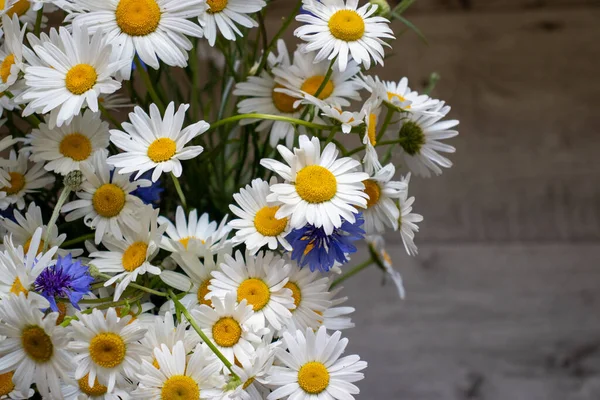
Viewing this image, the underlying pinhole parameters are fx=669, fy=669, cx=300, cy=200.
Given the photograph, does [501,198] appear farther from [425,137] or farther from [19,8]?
[19,8]

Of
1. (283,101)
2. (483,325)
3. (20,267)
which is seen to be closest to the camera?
(20,267)

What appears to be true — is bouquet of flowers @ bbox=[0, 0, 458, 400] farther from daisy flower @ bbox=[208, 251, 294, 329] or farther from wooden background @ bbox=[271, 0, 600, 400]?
wooden background @ bbox=[271, 0, 600, 400]

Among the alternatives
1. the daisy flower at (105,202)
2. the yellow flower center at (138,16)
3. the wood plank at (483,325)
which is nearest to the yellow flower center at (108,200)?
the daisy flower at (105,202)

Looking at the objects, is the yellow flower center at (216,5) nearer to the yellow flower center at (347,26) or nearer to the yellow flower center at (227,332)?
the yellow flower center at (347,26)

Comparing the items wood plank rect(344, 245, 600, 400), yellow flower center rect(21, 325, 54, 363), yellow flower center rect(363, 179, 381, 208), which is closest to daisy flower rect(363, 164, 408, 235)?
yellow flower center rect(363, 179, 381, 208)

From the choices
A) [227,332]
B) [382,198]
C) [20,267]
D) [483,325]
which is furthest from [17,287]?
[483,325]

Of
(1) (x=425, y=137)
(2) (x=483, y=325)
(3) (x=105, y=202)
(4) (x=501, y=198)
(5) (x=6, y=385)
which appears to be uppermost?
(4) (x=501, y=198)
